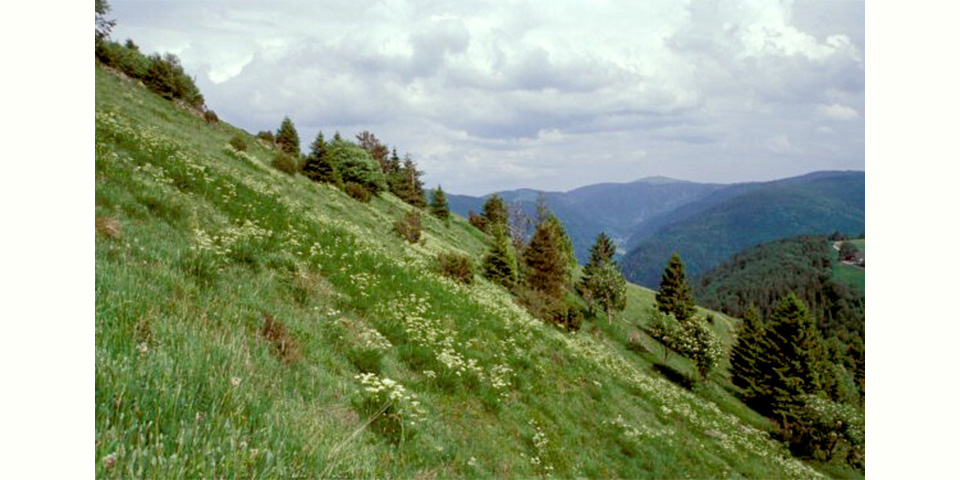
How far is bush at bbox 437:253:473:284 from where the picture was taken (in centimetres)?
2289

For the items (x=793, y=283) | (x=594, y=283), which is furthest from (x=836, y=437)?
(x=793, y=283)

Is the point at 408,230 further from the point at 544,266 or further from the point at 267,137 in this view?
Result: the point at 267,137

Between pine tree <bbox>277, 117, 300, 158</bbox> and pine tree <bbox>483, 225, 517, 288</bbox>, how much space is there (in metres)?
26.7

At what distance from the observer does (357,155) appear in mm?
44688

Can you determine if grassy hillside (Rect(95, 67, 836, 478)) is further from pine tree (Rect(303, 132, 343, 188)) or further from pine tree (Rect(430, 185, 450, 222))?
pine tree (Rect(430, 185, 450, 222))

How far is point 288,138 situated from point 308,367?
52.0 m

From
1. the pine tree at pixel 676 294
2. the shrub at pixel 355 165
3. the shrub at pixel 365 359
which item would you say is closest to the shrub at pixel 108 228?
the shrub at pixel 365 359

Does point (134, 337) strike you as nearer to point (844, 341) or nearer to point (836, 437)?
point (836, 437)

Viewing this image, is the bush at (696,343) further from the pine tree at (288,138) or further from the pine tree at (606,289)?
the pine tree at (288,138)

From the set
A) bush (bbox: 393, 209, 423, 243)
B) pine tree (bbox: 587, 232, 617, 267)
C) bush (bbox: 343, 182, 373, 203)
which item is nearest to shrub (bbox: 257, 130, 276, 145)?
bush (bbox: 343, 182, 373, 203)

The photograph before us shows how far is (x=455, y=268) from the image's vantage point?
2359 cm

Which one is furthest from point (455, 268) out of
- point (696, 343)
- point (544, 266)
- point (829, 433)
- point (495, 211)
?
point (495, 211)

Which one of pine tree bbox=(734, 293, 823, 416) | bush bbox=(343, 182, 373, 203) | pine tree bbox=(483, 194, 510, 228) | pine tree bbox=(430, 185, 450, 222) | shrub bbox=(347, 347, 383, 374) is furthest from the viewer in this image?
pine tree bbox=(483, 194, 510, 228)
